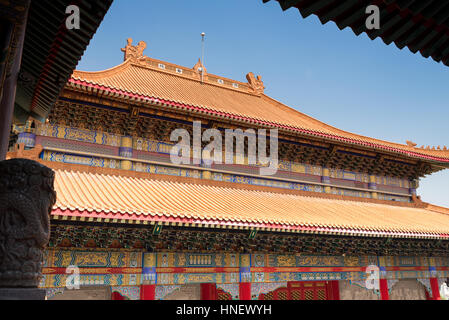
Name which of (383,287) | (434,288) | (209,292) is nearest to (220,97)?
(209,292)

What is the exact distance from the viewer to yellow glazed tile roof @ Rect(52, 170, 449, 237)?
6.56 metres

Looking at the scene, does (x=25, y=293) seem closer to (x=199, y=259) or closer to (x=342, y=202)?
(x=199, y=259)

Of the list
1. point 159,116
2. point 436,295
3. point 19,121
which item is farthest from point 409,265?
point 19,121

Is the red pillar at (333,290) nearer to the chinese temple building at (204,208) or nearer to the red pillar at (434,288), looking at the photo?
the chinese temple building at (204,208)

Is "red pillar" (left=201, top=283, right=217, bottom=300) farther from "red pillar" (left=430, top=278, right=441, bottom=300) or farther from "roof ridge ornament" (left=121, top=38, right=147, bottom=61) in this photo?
"roof ridge ornament" (left=121, top=38, right=147, bottom=61)

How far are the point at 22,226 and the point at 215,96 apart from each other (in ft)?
36.0

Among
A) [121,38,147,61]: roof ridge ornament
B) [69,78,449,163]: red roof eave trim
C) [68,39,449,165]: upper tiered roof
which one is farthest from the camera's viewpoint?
[121,38,147,61]: roof ridge ornament

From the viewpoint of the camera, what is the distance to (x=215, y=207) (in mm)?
7859

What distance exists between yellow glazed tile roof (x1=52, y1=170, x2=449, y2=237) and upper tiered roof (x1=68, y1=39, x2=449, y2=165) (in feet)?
6.23

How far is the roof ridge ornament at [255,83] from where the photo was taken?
49.7ft

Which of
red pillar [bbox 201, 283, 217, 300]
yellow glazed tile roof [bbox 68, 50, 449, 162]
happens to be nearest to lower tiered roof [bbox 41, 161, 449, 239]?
yellow glazed tile roof [bbox 68, 50, 449, 162]

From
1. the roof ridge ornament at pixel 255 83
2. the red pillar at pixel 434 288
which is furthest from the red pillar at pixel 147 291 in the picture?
the roof ridge ornament at pixel 255 83

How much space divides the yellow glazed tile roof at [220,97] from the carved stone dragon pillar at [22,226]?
21.3 ft
